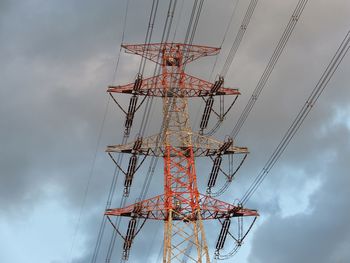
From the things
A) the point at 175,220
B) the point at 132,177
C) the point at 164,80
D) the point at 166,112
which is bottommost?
the point at 175,220

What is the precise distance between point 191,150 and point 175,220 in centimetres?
527

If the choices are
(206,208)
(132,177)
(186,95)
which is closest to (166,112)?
(186,95)

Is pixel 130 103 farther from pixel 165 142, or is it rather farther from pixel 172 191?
pixel 172 191

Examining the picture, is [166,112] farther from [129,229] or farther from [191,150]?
[129,229]

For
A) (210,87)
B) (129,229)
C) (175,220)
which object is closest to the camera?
(175,220)

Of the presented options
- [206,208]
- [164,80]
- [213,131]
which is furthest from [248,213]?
[164,80]

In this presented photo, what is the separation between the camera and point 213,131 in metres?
48.3

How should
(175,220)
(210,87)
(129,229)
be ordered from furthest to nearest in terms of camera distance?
(210,87) < (129,229) < (175,220)

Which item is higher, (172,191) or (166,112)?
(166,112)

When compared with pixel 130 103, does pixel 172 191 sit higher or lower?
lower

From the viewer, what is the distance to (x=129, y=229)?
44750 mm

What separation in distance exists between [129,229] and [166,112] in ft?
29.5

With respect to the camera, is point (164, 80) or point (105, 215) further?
point (164, 80)

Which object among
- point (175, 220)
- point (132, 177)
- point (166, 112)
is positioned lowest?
point (175, 220)
